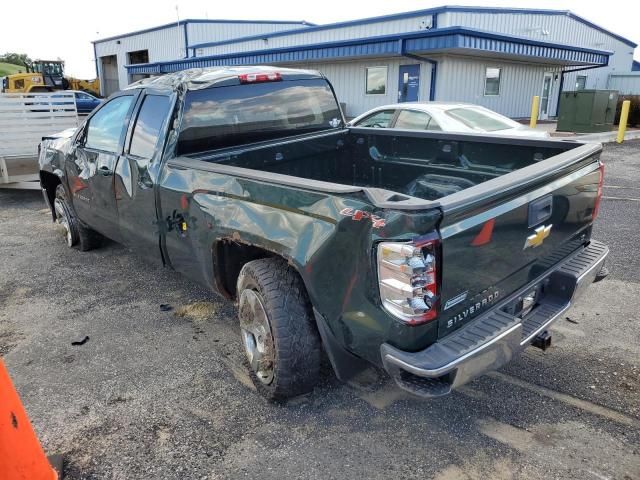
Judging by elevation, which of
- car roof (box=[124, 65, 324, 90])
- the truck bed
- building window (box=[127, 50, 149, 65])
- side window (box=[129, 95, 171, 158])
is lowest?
the truck bed

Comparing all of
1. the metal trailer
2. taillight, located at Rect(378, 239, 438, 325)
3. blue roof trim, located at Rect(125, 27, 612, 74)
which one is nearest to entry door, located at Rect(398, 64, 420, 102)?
blue roof trim, located at Rect(125, 27, 612, 74)

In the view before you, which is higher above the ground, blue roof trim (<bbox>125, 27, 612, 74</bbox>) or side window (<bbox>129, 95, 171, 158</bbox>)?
blue roof trim (<bbox>125, 27, 612, 74</bbox>)

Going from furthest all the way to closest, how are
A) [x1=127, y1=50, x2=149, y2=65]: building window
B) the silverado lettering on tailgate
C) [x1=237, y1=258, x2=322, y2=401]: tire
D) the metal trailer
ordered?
1. [x1=127, y1=50, x2=149, y2=65]: building window
2. the metal trailer
3. [x1=237, y1=258, x2=322, y2=401]: tire
4. the silverado lettering on tailgate

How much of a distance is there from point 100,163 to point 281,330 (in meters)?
2.69

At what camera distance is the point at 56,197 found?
613 cm

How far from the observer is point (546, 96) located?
23.2 metres

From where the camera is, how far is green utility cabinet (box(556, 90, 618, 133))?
1753 centimetres

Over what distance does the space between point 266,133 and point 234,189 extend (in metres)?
1.34

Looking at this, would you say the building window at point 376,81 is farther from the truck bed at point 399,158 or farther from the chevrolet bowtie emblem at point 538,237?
the chevrolet bowtie emblem at point 538,237

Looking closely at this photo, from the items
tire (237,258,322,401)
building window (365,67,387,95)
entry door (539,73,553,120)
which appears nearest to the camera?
tire (237,258,322,401)

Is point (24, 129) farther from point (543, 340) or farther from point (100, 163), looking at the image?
point (543, 340)

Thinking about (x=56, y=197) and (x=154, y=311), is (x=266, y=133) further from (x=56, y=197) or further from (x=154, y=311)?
(x=56, y=197)

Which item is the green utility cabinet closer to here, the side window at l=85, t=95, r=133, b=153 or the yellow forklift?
the side window at l=85, t=95, r=133, b=153

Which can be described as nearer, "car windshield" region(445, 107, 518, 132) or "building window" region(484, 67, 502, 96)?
"car windshield" region(445, 107, 518, 132)
